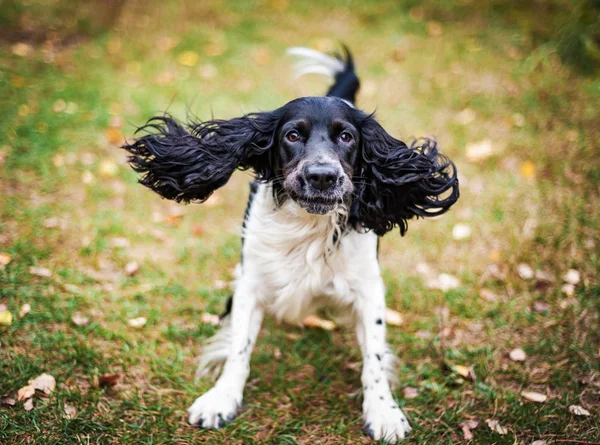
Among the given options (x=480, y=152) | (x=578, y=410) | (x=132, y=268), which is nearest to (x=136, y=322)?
(x=132, y=268)

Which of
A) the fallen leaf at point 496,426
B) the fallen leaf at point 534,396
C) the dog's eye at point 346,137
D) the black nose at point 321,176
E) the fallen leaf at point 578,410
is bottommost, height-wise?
the fallen leaf at point 496,426

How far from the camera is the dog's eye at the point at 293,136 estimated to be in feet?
9.07

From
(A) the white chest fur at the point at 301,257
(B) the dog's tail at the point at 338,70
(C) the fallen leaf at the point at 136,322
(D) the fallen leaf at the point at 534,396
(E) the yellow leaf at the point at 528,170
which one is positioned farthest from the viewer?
(E) the yellow leaf at the point at 528,170

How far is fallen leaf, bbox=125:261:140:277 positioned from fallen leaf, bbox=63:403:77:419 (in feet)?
4.34

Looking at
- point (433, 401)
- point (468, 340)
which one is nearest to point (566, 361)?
point (468, 340)

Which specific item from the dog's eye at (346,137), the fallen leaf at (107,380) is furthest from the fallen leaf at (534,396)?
the fallen leaf at (107,380)

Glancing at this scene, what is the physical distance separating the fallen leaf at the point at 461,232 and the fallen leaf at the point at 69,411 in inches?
124

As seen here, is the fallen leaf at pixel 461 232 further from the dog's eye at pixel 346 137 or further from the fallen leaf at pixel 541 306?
the dog's eye at pixel 346 137

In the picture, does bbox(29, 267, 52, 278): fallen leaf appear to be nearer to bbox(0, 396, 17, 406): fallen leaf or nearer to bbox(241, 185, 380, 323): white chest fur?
bbox(0, 396, 17, 406): fallen leaf

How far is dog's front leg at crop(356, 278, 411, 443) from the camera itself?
9.11ft

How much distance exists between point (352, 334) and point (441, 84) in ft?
13.8

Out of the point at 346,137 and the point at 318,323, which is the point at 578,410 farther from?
the point at 346,137

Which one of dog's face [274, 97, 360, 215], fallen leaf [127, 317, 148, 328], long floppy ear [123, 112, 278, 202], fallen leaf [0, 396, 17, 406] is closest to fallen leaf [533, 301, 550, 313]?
dog's face [274, 97, 360, 215]

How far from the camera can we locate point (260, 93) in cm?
664
